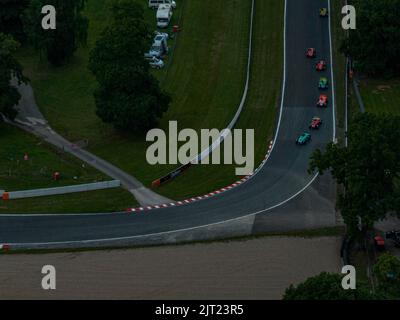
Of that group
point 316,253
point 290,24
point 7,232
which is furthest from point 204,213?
point 290,24

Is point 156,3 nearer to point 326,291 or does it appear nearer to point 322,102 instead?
point 322,102

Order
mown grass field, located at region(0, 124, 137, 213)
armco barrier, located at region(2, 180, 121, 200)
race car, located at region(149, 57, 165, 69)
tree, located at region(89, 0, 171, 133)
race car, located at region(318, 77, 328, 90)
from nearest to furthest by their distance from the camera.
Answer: mown grass field, located at region(0, 124, 137, 213), armco barrier, located at region(2, 180, 121, 200), tree, located at region(89, 0, 171, 133), race car, located at region(318, 77, 328, 90), race car, located at region(149, 57, 165, 69)

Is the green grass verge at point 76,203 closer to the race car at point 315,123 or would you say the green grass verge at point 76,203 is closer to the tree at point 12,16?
the race car at point 315,123

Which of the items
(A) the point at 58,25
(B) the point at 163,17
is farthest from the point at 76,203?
(B) the point at 163,17

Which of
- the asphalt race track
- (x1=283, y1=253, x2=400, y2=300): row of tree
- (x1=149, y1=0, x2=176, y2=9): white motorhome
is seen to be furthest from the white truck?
(x1=283, y1=253, x2=400, y2=300): row of tree

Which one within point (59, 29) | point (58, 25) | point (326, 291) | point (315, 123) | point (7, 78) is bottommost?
point (326, 291)

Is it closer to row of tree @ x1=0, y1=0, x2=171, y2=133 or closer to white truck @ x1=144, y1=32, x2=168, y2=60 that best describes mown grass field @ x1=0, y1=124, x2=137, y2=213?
row of tree @ x1=0, y1=0, x2=171, y2=133
